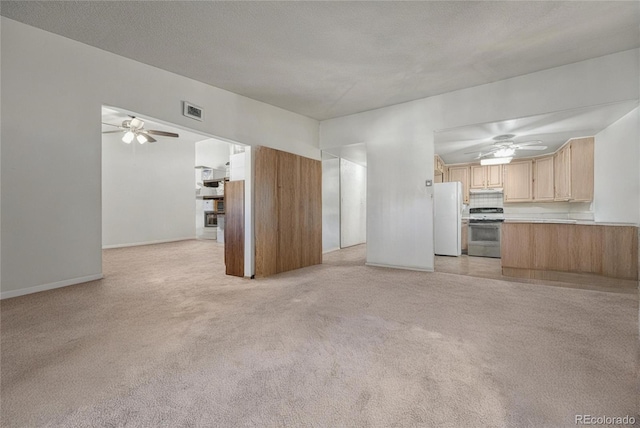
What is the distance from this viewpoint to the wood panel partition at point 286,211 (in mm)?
4047

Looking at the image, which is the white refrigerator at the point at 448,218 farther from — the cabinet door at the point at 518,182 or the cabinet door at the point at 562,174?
the cabinet door at the point at 562,174

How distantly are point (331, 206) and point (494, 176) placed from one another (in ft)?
13.7

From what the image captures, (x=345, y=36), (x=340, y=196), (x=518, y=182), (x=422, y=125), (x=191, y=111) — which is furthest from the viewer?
(x=340, y=196)

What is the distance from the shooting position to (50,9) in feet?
7.86

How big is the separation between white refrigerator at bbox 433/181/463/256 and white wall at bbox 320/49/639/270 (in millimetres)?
1797

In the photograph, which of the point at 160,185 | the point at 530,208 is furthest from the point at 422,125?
the point at 160,185

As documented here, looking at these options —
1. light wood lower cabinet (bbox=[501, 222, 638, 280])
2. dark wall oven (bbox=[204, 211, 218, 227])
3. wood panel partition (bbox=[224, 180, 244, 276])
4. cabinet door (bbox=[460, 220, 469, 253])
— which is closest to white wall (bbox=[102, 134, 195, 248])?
dark wall oven (bbox=[204, 211, 218, 227])

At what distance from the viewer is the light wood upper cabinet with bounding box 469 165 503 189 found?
662cm

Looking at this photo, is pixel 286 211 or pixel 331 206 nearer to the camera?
pixel 286 211

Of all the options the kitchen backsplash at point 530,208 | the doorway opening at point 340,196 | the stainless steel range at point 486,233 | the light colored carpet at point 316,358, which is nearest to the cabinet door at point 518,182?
the kitchen backsplash at point 530,208

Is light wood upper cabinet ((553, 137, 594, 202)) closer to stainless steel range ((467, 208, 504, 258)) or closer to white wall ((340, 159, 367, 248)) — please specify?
stainless steel range ((467, 208, 504, 258))

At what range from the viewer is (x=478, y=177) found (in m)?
6.81
